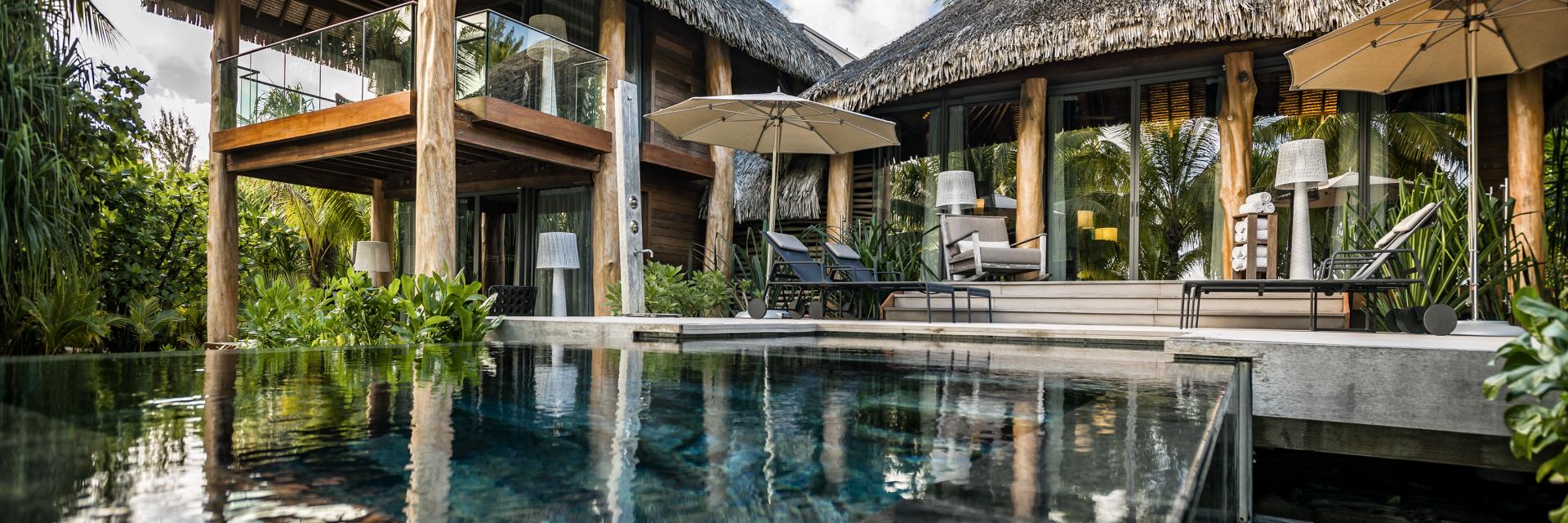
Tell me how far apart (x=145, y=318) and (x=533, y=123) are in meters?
4.63

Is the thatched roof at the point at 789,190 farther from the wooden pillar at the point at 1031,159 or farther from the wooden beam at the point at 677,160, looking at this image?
the wooden pillar at the point at 1031,159

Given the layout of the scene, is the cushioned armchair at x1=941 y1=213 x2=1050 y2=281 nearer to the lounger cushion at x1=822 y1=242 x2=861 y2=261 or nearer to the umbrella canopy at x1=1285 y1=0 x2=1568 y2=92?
the lounger cushion at x1=822 y1=242 x2=861 y2=261

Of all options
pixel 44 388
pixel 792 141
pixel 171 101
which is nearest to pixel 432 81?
pixel 792 141

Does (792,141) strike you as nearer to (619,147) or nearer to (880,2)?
(619,147)

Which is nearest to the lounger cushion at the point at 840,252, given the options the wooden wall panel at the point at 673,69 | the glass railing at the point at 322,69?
the wooden wall panel at the point at 673,69

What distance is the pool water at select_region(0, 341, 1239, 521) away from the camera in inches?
36.3

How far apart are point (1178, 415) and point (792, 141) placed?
6996 millimetres

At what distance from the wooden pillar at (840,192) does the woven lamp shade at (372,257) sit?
582 centimetres

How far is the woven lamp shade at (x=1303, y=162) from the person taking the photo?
6.14m

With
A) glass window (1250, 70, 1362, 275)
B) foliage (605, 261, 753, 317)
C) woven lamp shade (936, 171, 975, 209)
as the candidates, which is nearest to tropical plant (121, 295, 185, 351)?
foliage (605, 261, 753, 317)

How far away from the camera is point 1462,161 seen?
24.3 feet

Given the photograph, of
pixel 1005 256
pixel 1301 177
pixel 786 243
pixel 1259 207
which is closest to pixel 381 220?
pixel 786 243

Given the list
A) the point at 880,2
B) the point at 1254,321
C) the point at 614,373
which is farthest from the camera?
the point at 880,2

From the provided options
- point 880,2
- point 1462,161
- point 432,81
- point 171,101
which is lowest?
point 1462,161
